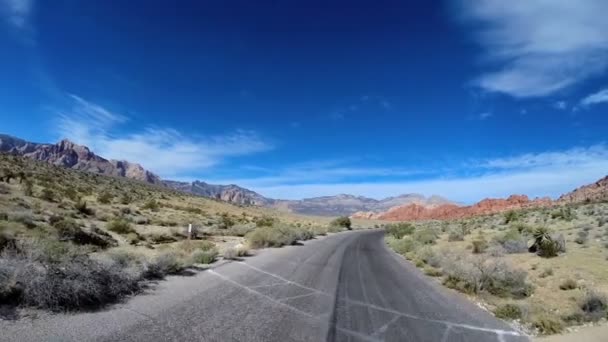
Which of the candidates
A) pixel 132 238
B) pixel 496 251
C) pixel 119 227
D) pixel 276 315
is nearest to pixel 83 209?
pixel 119 227

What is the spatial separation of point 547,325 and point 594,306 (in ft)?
6.58

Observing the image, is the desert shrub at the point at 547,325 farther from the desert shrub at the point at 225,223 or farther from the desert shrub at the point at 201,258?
the desert shrub at the point at 225,223

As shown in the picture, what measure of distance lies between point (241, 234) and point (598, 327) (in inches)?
1244

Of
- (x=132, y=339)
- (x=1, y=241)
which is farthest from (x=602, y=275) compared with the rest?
(x=1, y=241)

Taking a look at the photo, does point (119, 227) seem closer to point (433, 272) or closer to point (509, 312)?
point (433, 272)

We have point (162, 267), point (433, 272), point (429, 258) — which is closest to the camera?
point (162, 267)

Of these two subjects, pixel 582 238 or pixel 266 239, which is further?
pixel 266 239

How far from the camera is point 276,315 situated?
9203 millimetres

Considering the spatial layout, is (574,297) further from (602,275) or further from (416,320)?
(416,320)

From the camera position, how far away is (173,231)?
93.6ft

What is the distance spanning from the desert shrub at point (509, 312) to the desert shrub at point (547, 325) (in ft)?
2.21

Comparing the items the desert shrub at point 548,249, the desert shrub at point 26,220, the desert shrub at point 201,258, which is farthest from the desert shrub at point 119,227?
the desert shrub at point 548,249

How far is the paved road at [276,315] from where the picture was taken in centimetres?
722

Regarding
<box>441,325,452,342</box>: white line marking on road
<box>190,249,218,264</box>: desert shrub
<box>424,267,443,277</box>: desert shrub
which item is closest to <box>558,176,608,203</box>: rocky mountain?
<box>424,267,443,277</box>: desert shrub
